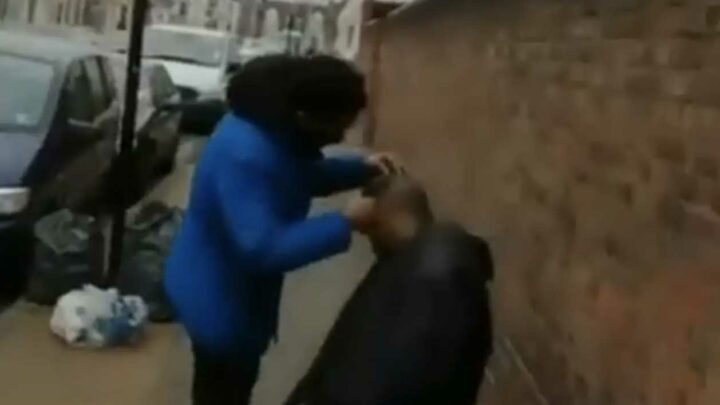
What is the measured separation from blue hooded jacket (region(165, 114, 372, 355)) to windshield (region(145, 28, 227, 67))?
20.7m

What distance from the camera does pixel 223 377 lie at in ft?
17.5

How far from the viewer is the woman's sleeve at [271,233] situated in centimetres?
459

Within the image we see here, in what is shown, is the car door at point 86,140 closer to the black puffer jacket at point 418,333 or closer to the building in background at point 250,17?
the black puffer jacket at point 418,333

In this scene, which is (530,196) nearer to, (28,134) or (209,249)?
A: (209,249)

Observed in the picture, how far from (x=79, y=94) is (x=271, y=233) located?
784 cm

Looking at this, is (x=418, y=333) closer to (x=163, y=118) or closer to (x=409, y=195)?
(x=409, y=195)

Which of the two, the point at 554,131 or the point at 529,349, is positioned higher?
the point at 554,131

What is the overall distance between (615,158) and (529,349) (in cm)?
136

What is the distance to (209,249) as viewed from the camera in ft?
17.1

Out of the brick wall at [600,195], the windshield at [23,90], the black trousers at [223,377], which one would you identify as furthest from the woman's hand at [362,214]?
the windshield at [23,90]

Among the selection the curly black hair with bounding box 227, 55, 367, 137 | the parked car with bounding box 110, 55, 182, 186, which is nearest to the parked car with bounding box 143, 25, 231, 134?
the parked car with bounding box 110, 55, 182, 186

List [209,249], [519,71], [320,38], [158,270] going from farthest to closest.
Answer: [320,38], [158,270], [519,71], [209,249]

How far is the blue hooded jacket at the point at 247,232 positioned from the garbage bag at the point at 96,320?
429cm

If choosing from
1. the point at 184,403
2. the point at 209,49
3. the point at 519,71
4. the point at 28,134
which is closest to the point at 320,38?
the point at 209,49
